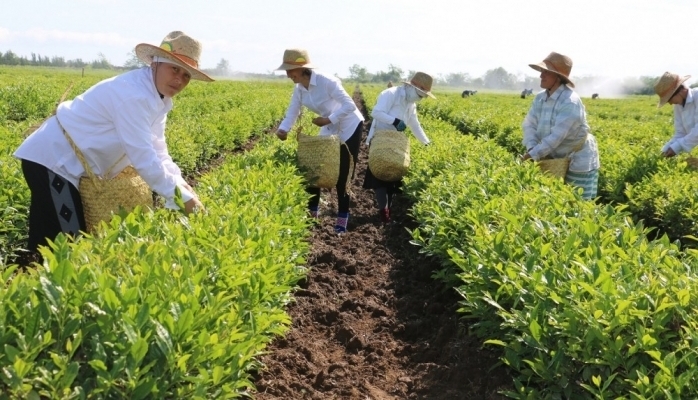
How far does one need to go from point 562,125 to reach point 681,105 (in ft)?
6.57

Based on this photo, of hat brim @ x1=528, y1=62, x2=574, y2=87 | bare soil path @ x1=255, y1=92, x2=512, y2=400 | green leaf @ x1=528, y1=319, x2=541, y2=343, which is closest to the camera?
green leaf @ x1=528, y1=319, x2=541, y2=343

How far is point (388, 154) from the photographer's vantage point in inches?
275

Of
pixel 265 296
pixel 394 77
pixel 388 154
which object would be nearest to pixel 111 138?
pixel 265 296

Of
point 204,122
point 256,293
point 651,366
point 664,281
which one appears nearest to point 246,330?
point 256,293

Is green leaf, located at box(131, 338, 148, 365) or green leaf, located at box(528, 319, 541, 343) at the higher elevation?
green leaf, located at box(131, 338, 148, 365)

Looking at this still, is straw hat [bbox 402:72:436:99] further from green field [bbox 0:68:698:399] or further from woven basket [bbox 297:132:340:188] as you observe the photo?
green field [bbox 0:68:698:399]

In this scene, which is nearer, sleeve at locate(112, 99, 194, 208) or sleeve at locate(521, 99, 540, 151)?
sleeve at locate(112, 99, 194, 208)

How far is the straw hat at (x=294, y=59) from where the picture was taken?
6.02 m

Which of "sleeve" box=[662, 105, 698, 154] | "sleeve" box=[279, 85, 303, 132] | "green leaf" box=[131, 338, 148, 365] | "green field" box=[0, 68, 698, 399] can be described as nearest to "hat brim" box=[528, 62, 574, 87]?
"green field" box=[0, 68, 698, 399]

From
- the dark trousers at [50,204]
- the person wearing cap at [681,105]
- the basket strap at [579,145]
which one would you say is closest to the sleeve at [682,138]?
the person wearing cap at [681,105]

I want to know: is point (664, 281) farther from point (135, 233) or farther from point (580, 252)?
point (135, 233)

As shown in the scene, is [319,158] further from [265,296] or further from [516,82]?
[516,82]

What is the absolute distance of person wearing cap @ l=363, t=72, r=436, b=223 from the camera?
7152 mm

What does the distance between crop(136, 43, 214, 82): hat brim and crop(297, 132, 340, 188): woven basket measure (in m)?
2.61
